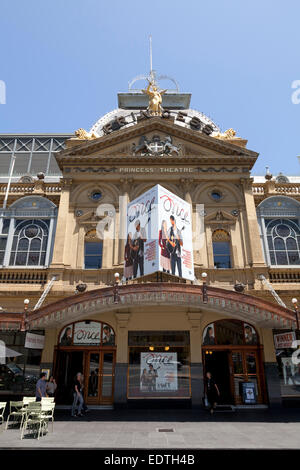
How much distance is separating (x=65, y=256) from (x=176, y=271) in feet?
23.0

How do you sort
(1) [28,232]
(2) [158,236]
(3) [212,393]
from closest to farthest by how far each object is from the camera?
(3) [212,393]
(2) [158,236]
(1) [28,232]

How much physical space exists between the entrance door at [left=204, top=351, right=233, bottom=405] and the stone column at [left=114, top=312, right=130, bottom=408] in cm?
439

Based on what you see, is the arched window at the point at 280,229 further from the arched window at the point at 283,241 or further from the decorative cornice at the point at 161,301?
the decorative cornice at the point at 161,301

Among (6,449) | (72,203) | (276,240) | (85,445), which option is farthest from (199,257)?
(6,449)

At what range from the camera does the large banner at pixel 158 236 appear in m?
17.0

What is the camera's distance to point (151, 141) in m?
23.1

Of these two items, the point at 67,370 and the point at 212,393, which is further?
the point at 67,370

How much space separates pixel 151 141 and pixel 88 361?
15.0m

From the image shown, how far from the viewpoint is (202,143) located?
74.8 feet

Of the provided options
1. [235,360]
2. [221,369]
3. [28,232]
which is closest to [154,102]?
[28,232]

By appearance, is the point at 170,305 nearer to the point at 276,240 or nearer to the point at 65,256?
the point at 65,256

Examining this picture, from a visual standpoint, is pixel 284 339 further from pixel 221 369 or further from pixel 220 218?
pixel 220 218

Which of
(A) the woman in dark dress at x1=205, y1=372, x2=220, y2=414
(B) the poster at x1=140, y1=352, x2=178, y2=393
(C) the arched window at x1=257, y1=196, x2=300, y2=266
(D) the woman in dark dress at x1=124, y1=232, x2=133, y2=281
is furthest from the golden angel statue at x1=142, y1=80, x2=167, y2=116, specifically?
(A) the woman in dark dress at x1=205, y1=372, x2=220, y2=414

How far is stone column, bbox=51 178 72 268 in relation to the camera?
19.2m
